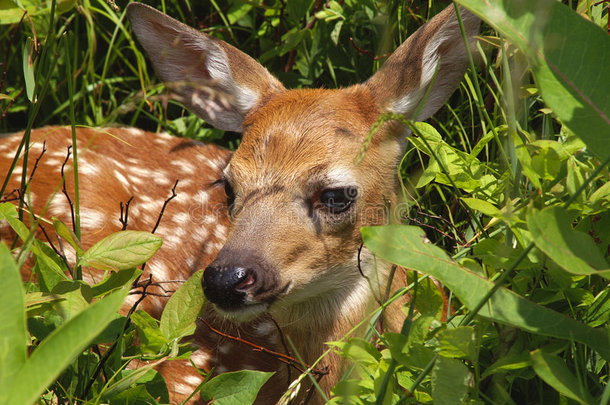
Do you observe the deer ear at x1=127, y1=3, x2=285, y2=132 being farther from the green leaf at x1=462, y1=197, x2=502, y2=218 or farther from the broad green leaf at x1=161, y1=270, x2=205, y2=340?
the green leaf at x1=462, y1=197, x2=502, y2=218

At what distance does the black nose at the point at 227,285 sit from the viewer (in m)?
2.31

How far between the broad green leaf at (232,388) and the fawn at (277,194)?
33 centimetres

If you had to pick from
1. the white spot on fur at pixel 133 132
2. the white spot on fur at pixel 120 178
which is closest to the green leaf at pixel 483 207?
the white spot on fur at pixel 120 178

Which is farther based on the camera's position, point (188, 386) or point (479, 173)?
point (188, 386)

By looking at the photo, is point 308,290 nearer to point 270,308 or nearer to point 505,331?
point 270,308

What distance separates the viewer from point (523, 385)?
83.3 inches

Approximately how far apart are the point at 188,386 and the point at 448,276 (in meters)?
1.72

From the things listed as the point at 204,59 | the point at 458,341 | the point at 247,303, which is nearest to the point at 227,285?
the point at 247,303

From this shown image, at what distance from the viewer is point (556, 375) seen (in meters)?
1.74

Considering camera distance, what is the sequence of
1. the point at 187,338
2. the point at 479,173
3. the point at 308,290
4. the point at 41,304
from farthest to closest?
the point at 187,338
the point at 308,290
the point at 479,173
the point at 41,304

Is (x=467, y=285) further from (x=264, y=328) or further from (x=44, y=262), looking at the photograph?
(x=264, y=328)

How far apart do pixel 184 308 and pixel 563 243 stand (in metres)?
1.04

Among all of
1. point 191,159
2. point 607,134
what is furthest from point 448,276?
point 191,159

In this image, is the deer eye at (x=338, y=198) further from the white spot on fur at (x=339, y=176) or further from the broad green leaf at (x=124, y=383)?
the broad green leaf at (x=124, y=383)
